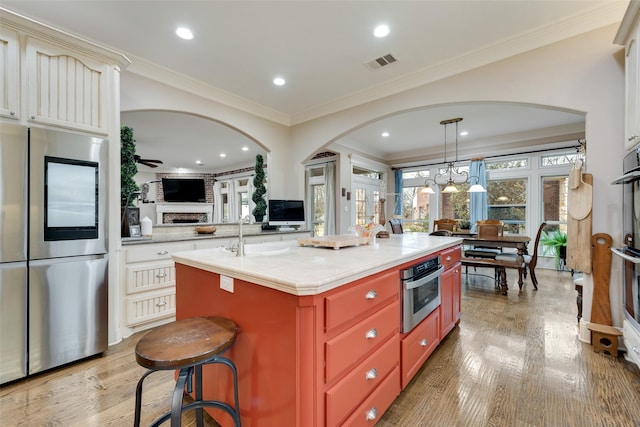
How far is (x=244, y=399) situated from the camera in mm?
1229

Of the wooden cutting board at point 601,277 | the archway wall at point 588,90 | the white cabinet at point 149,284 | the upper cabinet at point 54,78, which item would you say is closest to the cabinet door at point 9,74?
the upper cabinet at point 54,78

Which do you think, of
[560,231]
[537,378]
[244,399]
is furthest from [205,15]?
[560,231]

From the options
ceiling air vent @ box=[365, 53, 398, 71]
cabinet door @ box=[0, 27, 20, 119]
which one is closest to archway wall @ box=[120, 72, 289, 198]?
cabinet door @ box=[0, 27, 20, 119]

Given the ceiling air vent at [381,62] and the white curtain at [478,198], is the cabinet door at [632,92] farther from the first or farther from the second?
the white curtain at [478,198]

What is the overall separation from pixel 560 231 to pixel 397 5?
227 inches

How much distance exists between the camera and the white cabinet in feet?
8.43

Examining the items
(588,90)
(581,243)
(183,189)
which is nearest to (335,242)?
(581,243)

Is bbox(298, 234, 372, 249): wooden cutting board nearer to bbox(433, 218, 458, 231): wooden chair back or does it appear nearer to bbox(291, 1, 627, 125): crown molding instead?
bbox(291, 1, 627, 125): crown molding

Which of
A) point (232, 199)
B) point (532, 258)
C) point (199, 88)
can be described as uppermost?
point (199, 88)

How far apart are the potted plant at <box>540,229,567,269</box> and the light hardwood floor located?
350 cm

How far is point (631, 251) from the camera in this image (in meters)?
1.86

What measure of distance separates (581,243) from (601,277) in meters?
0.30

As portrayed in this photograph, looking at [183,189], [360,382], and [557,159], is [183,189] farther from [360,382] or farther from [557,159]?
[557,159]

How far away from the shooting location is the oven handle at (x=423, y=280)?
1642 millimetres
